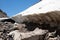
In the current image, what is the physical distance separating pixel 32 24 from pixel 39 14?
457mm

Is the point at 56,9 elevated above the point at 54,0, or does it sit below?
below

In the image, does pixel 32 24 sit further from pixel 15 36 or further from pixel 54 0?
pixel 54 0

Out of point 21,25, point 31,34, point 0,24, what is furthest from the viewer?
point 0,24

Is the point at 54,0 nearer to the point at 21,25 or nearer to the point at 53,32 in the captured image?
the point at 53,32

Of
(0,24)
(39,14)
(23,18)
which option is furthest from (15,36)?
(0,24)

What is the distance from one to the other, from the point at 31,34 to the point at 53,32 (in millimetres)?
372

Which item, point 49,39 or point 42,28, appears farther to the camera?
point 42,28

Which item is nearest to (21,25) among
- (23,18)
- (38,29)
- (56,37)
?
(23,18)

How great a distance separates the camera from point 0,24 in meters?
4.29

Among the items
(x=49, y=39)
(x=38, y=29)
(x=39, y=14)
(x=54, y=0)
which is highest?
(x=54, y=0)

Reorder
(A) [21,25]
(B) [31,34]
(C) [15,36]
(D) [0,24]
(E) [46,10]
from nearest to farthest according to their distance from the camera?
(E) [46,10]
(B) [31,34]
(C) [15,36]
(A) [21,25]
(D) [0,24]

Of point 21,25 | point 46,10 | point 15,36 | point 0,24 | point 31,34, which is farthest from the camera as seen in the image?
point 0,24

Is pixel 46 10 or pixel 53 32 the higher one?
pixel 46 10

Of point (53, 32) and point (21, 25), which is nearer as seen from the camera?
point (53, 32)
